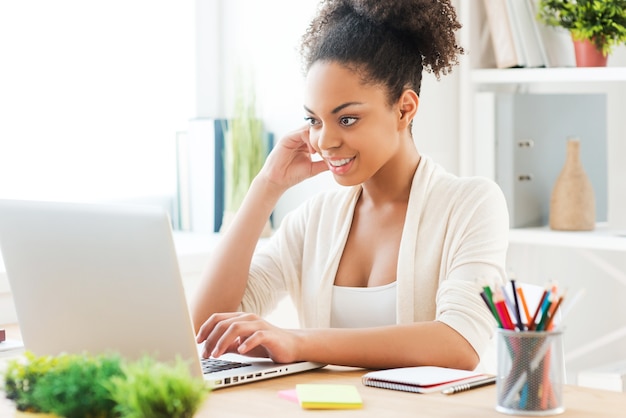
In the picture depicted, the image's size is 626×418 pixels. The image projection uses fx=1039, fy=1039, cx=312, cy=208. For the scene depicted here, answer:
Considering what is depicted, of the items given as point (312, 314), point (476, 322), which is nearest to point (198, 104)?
point (312, 314)

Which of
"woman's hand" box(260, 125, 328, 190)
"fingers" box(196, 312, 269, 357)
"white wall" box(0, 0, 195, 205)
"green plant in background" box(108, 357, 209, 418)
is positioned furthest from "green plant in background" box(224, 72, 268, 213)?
"green plant in background" box(108, 357, 209, 418)

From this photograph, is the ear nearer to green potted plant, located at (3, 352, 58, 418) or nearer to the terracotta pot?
green potted plant, located at (3, 352, 58, 418)

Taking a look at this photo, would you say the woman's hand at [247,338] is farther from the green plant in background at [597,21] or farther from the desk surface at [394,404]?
the green plant in background at [597,21]

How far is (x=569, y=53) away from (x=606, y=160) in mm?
346

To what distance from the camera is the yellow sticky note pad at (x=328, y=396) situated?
55.1 inches

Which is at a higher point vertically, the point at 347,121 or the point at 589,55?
the point at 589,55

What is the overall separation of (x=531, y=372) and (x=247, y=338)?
480mm

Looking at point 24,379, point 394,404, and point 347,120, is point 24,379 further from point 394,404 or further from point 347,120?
point 347,120

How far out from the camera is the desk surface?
1375 millimetres

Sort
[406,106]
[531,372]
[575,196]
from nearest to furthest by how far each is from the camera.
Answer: [531,372] < [406,106] < [575,196]

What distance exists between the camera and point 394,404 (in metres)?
1.42

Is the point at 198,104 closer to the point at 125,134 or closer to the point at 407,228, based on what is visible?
the point at 125,134

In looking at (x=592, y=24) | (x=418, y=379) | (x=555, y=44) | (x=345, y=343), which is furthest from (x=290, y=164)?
(x=555, y=44)

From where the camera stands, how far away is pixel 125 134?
3027 millimetres
